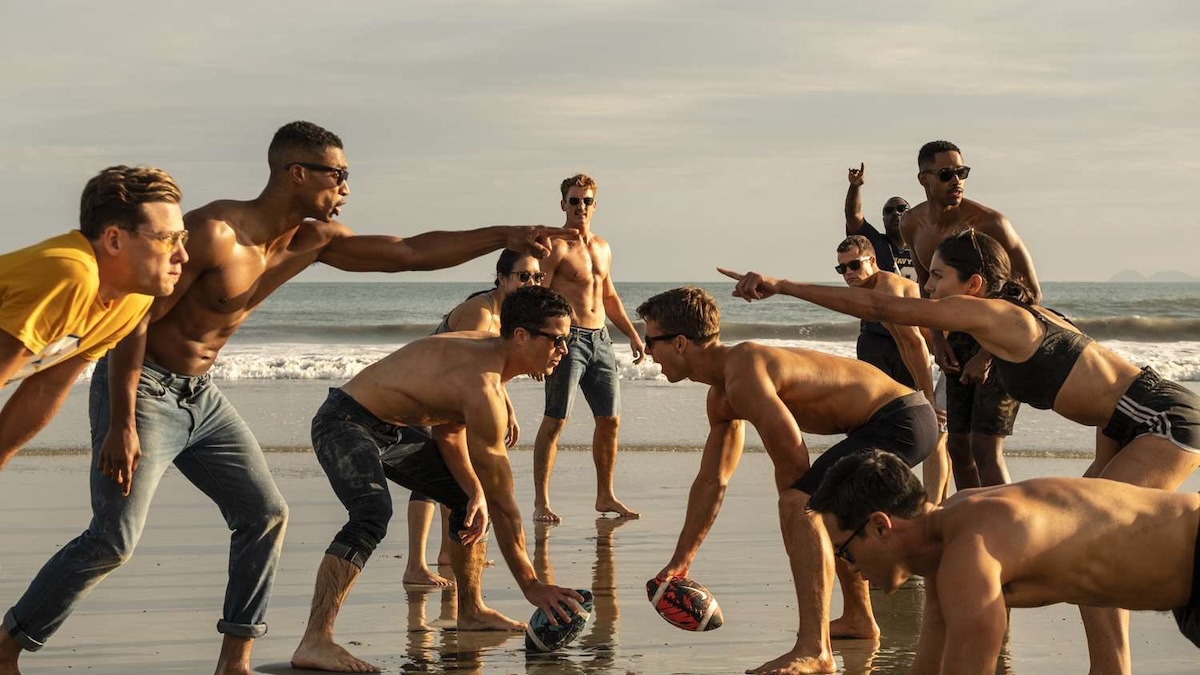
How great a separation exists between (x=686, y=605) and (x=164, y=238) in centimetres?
284

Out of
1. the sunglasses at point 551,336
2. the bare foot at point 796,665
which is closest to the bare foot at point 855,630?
the bare foot at point 796,665

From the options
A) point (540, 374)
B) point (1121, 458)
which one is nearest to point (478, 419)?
point (540, 374)

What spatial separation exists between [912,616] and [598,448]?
3.94 m

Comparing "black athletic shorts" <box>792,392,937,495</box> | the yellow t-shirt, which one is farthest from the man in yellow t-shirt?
"black athletic shorts" <box>792,392,937,495</box>

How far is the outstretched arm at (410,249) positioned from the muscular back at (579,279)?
15.7 ft

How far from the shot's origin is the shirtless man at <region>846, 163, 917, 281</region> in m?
11.6

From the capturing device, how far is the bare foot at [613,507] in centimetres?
1088

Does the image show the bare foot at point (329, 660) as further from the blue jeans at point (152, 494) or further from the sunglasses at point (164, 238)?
the sunglasses at point (164, 238)

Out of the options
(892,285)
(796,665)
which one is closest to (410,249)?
(796,665)

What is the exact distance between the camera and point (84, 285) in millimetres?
4516

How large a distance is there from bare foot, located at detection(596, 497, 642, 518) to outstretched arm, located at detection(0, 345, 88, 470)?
237 inches

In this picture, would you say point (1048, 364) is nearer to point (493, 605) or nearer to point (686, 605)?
point (686, 605)

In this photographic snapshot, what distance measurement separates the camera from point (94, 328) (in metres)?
4.88

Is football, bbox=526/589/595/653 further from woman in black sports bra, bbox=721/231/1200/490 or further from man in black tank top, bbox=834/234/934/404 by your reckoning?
man in black tank top, bbox=834/234/934/404
